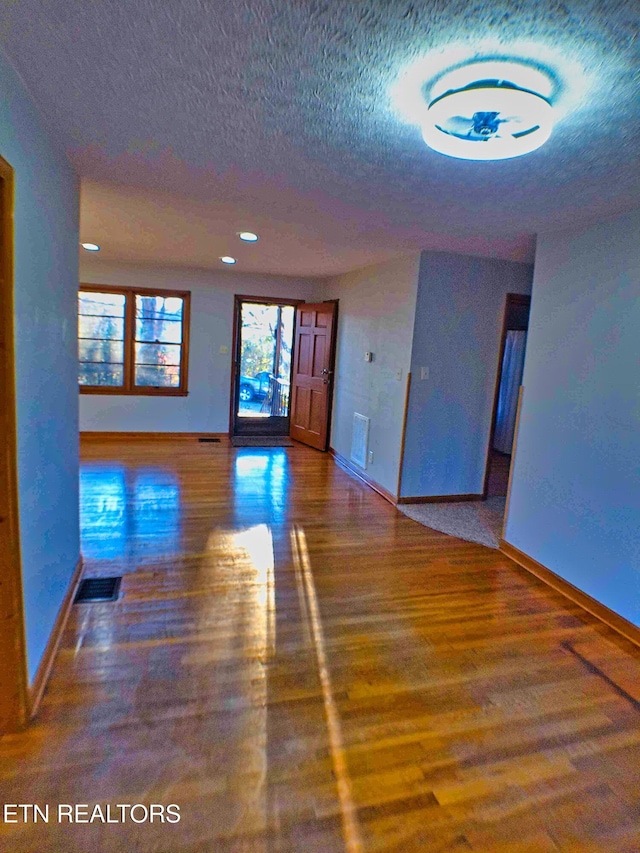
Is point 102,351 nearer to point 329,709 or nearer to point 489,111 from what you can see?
point 329,709

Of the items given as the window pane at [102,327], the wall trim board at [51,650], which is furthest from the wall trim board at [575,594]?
the window pane at [102,327]

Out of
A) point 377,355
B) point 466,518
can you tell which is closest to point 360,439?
point 377,355

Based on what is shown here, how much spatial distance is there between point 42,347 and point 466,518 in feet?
11.7

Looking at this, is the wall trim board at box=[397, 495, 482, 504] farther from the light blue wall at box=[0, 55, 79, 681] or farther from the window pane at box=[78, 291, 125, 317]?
the window pane at box=[78, 291, 125, 317]

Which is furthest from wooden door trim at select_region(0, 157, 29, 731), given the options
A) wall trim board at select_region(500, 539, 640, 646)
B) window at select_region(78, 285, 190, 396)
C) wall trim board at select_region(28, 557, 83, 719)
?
window at select_region(78, 285, 190, 396)

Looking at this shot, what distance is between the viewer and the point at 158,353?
262 inches

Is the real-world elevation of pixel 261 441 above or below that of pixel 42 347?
below

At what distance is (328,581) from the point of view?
121 inches

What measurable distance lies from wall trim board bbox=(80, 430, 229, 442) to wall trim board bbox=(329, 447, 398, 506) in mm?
1692

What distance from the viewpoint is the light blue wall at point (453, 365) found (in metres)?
4.45

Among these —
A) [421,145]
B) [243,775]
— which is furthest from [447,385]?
[243,775]

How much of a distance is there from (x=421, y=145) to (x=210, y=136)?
0.90 meters

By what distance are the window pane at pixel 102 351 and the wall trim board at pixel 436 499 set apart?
4173 mm

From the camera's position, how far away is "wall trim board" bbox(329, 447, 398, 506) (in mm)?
4794
